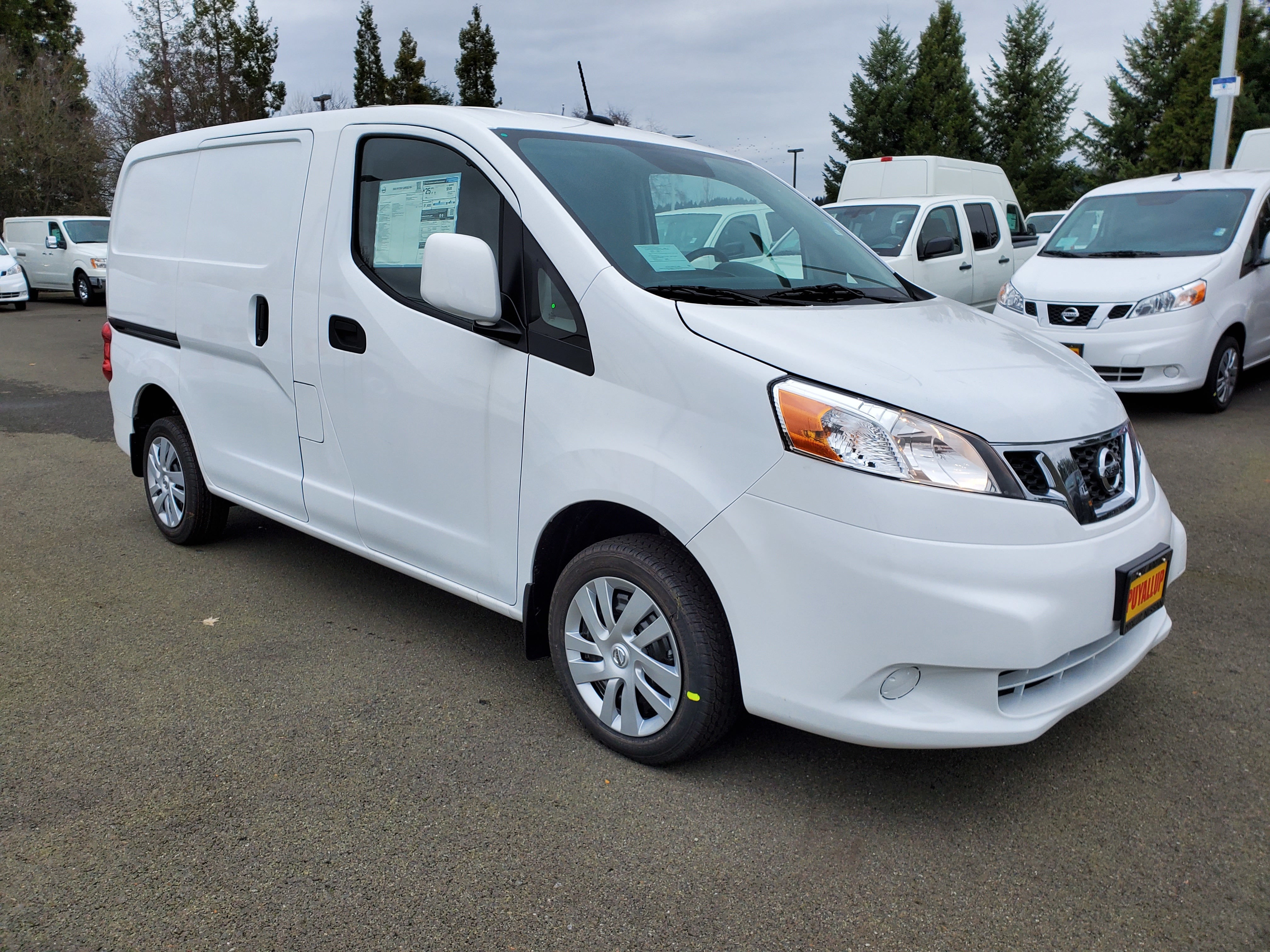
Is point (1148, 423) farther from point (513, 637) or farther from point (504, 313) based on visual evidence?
point (504, 313)

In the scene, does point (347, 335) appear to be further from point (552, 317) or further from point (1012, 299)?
point (1012, 299)

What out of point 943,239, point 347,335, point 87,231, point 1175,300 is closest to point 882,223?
point 943,239

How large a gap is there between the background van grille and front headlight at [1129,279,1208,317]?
33 cm

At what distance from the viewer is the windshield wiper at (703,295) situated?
2814 millimetres

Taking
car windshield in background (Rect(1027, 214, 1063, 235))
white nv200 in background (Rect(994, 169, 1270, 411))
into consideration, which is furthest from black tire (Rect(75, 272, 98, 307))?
car windshield in background (Rect(1027, 214, 1063, 235))

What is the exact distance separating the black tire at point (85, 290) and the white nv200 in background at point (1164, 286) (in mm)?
19415

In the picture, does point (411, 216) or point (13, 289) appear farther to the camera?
point (13, 289)

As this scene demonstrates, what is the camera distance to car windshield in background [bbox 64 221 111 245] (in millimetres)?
21516

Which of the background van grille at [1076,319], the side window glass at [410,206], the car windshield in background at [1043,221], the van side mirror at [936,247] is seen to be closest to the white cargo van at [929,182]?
the van side mirror at [936,247]

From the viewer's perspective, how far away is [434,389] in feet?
10.7

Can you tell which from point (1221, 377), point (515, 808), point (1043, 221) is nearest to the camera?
point (515, 808)

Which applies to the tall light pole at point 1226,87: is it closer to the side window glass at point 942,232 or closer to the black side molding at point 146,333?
the side window glass at point 942,232

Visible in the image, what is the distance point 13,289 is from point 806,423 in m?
21.6

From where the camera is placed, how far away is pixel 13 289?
19.7 m
